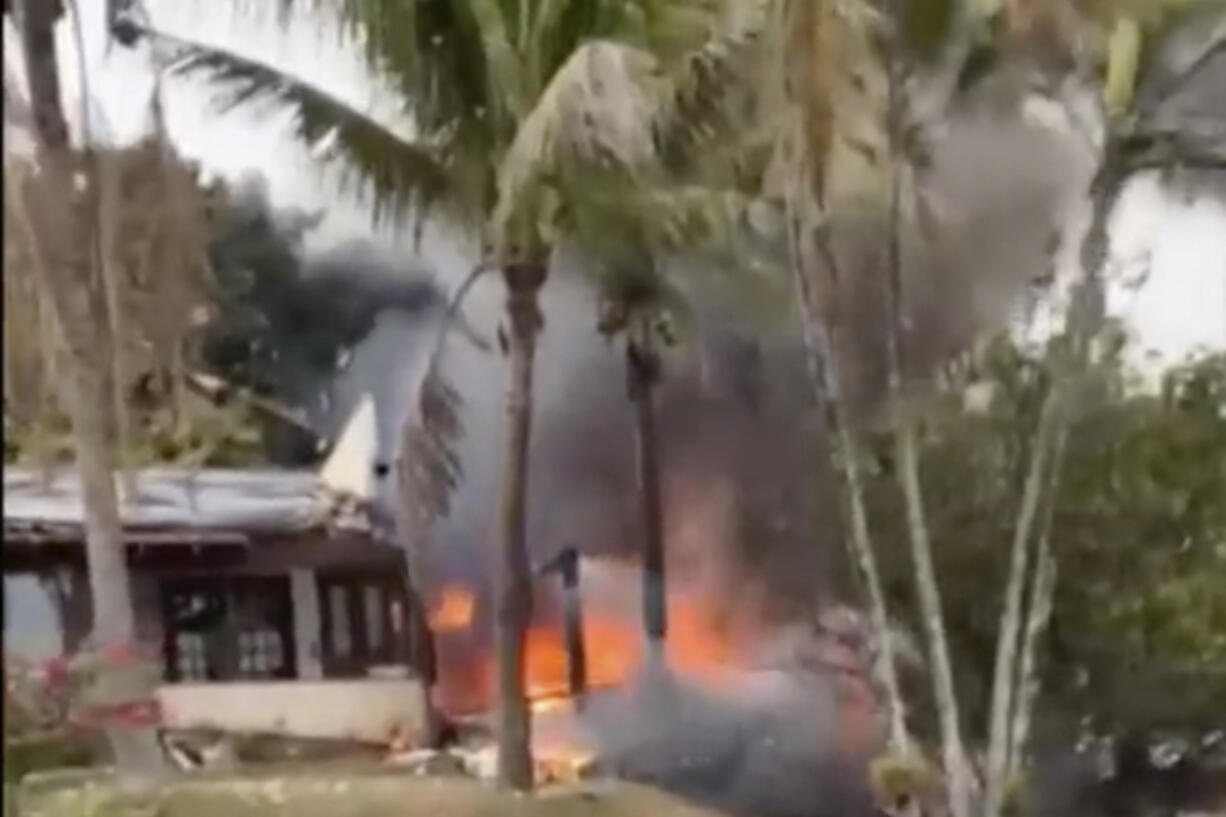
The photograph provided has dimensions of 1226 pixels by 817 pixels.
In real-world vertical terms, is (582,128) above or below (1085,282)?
above

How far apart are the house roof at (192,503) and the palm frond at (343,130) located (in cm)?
26

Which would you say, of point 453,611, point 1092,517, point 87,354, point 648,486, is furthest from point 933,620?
point 87,354

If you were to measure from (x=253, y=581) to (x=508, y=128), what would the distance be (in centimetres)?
46

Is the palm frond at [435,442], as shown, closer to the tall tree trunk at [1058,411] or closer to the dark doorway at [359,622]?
the dark doorway at [359,622]

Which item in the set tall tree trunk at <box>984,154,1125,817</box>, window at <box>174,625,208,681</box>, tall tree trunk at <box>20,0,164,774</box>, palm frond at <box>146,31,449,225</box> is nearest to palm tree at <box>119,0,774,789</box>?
palm frond at <box>146,31,449,225</box>

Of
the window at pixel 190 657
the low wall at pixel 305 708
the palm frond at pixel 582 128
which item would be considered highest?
the palm frond at pixel 582 128

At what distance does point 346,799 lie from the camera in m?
1.85

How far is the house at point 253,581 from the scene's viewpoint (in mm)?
1800

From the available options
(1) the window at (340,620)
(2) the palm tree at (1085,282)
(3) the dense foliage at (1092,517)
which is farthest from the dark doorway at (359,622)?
(2) the palm tree at (1085,282)

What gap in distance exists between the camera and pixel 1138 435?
1.93 metres

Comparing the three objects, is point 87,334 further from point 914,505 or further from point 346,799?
point 914,505

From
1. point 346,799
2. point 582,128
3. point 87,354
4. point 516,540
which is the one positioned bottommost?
point 346,799

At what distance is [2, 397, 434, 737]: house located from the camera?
180 centimetres

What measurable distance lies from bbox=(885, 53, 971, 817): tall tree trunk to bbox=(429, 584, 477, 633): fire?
405 mm
